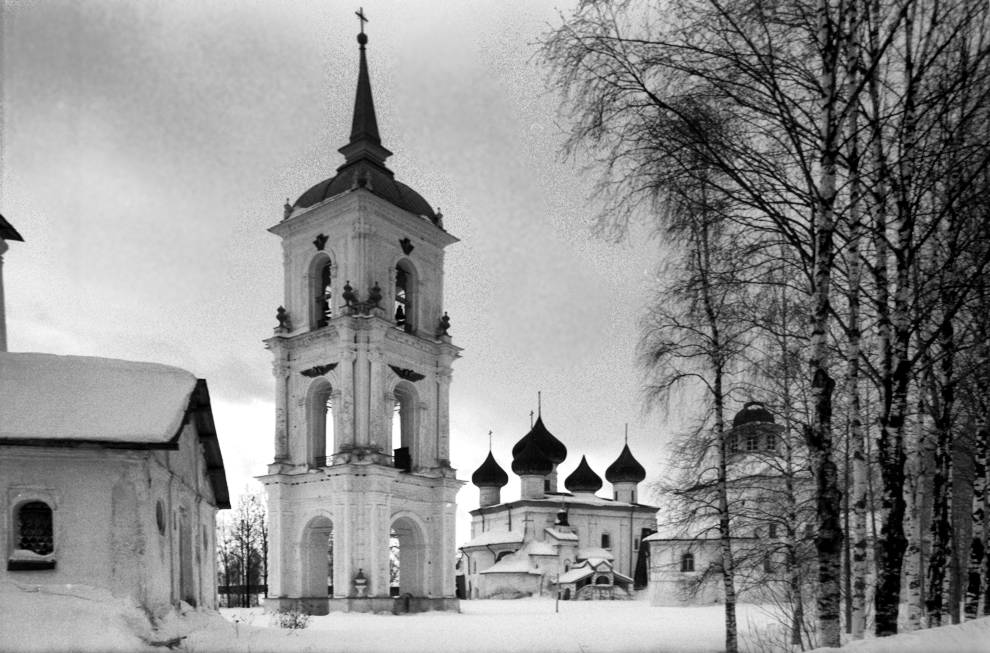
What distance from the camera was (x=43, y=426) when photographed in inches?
530

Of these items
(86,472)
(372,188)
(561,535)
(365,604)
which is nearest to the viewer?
(86,472)

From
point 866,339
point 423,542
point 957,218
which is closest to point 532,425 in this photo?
point 423,542

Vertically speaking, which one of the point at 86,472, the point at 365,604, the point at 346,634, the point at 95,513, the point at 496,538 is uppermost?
the point at 86,472

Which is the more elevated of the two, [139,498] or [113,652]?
[139,498]

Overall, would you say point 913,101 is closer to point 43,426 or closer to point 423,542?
point 43,426

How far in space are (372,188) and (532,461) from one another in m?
36.7

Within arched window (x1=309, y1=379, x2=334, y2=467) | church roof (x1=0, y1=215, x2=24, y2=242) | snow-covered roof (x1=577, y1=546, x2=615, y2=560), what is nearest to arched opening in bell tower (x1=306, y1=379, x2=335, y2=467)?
arched window (x1=309, y1=379, x2=334, y2=467)

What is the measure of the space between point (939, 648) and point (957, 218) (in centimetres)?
532

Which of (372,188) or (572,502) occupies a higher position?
(372,188)

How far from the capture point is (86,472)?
45.3ft

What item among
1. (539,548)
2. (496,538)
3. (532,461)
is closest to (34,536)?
(539,548)

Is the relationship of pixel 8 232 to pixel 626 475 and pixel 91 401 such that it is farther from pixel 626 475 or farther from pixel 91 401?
pixel 626 475

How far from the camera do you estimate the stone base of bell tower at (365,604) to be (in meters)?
30.7

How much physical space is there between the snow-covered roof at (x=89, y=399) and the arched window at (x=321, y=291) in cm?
1942
